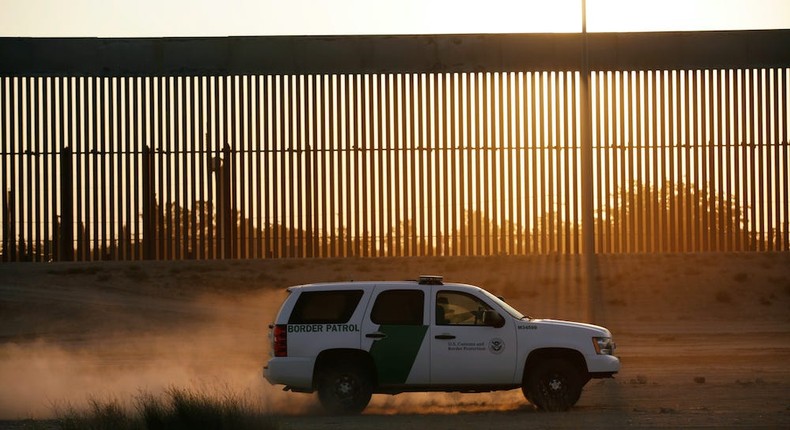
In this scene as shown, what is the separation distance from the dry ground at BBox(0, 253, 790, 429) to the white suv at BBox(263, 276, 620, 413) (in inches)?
18.0

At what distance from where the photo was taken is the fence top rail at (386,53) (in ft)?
171

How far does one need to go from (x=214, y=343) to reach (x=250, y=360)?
6.21 m

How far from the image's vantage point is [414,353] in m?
19.7

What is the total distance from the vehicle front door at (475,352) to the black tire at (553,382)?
1.10 ft

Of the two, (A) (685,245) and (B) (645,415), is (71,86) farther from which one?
(B) (645,415)

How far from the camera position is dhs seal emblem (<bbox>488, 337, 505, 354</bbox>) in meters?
19.7

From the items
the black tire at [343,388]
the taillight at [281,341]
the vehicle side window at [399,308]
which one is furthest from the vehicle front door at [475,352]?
the taillight at [281,341]

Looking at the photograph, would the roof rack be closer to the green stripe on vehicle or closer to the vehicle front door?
the vehicle front door

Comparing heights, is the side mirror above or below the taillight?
above

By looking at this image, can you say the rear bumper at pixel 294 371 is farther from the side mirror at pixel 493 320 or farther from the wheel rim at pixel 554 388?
the wheel rim at pixel 554 388

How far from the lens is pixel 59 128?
53906 millimetres

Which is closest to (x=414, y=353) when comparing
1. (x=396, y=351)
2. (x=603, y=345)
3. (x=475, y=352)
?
(x=396, y=351)

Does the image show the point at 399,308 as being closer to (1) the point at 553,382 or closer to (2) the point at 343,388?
(2) the point at 343,388

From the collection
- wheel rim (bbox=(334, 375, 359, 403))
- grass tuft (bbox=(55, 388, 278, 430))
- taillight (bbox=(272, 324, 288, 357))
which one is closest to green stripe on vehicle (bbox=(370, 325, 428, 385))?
wheel rim (bbox=(334, 375, 359, 403))
